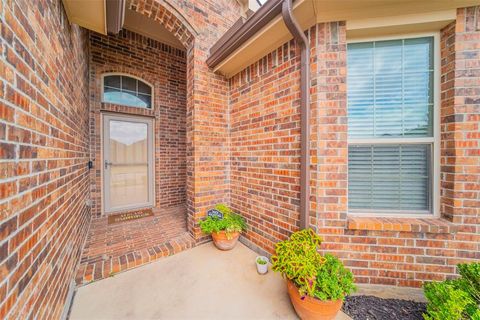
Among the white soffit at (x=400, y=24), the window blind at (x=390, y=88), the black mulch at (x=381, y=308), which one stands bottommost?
the black mulch at (x=381, y=308)

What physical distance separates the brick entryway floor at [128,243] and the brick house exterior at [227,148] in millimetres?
195

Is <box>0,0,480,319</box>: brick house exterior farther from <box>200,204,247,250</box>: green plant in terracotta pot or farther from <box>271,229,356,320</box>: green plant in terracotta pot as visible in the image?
<box>271,229,356,320</box>: green plant in terracotta pot

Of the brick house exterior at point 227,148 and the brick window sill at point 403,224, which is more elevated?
the brick house exterior at point 227,148

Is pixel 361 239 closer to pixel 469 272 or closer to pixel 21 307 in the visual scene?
pixel 469 272

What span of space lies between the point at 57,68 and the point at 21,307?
1629 mm

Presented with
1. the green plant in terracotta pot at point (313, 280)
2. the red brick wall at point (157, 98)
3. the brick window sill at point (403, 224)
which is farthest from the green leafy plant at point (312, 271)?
the red brick wall at point (157, 98)

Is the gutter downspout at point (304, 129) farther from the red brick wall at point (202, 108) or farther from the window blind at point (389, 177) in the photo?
the red brick wall at point (202, 108)

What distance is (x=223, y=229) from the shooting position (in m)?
2.58

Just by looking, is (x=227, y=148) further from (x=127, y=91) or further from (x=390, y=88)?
(x=127, y=91)

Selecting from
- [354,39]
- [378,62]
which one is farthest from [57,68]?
[378,62]

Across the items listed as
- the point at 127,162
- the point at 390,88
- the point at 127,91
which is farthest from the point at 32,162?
the point at 127,91

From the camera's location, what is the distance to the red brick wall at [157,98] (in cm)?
347

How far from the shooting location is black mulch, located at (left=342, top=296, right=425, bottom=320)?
1586mm

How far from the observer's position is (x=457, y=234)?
5.55ft
